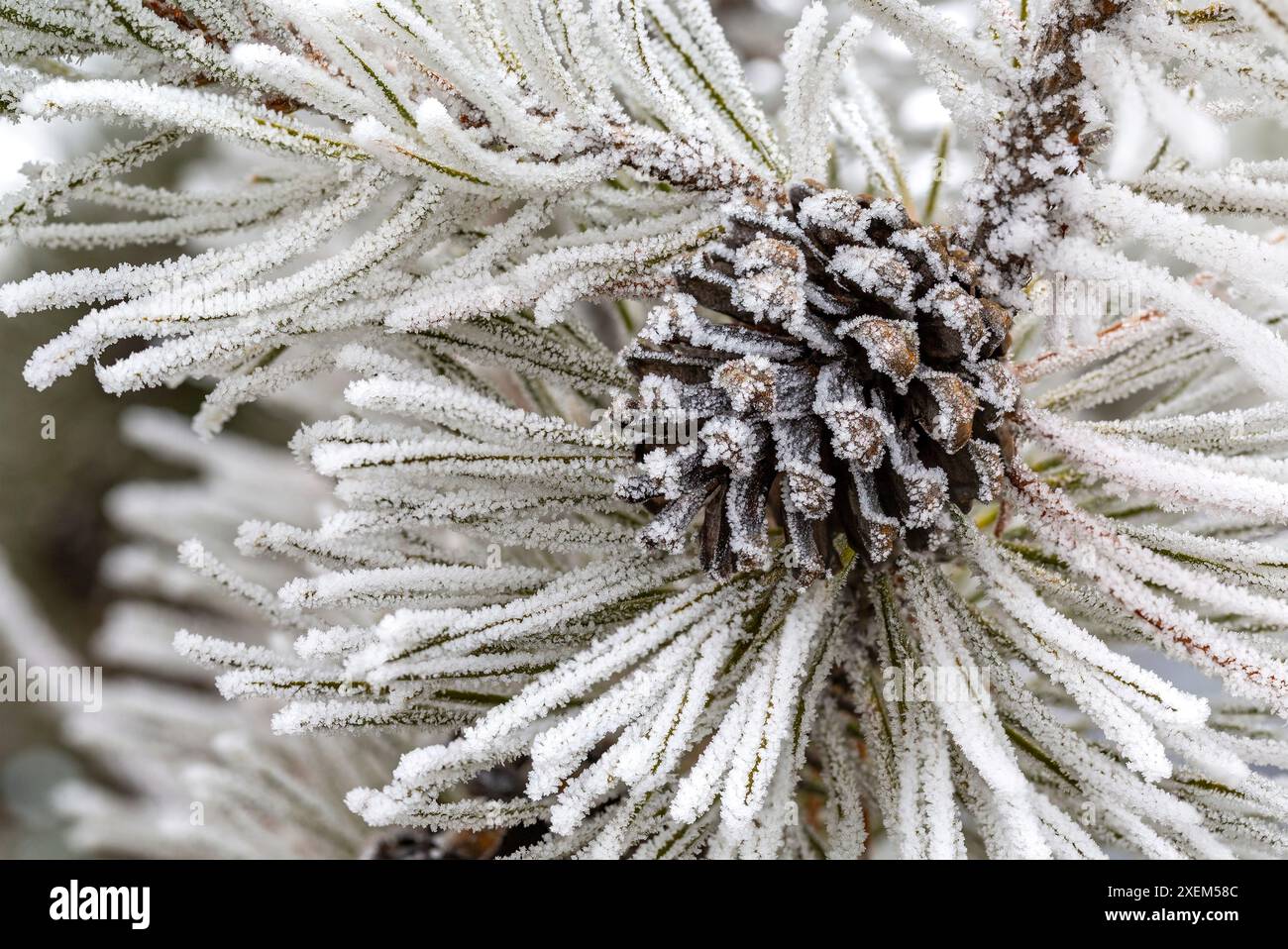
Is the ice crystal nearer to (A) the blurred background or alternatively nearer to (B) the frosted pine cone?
(B) the frosted pine cone

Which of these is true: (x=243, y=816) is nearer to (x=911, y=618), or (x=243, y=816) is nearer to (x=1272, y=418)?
(x=911, y=618)

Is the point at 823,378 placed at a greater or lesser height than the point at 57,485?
lesser

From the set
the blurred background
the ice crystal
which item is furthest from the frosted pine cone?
the blurred background

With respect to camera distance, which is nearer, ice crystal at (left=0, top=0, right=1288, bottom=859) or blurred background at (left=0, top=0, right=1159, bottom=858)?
ice crystal at (left=0, top=0, right=1288, bottom=859)

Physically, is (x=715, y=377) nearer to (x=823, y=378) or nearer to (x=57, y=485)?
(x=823, y=378)

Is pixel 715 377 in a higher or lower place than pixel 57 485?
lower

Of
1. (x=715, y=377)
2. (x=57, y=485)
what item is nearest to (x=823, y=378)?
(x=715, y=377)

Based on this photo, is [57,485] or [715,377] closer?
[715,377]
